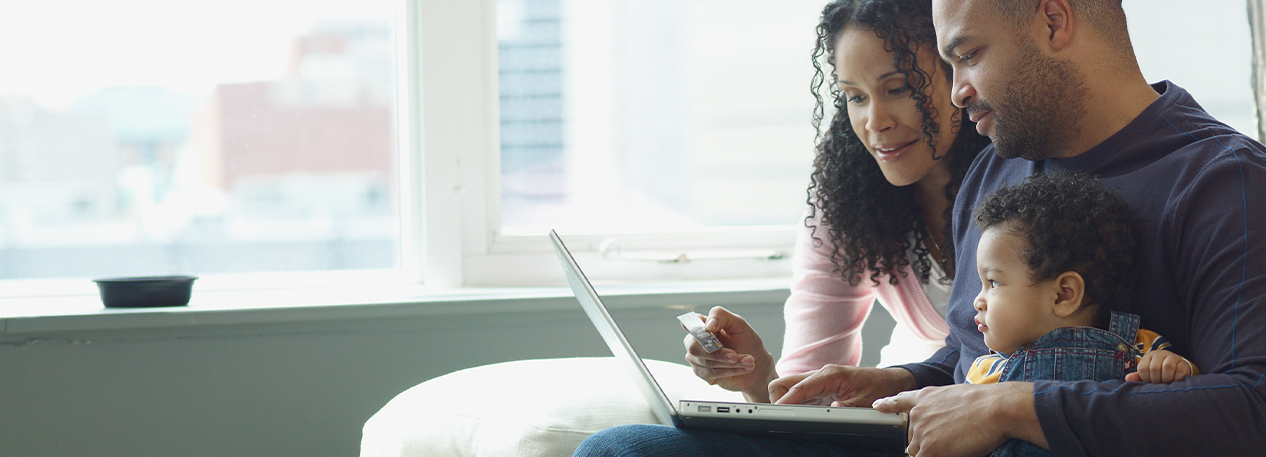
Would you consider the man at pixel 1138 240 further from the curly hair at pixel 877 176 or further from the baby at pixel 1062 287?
the curly hair at pixel 877 176

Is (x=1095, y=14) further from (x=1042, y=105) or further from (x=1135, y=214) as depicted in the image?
(x=1135, y=214)

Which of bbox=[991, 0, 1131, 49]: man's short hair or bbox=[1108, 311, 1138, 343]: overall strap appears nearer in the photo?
bbox=[1108, 311, 1138, 343]: overall strap

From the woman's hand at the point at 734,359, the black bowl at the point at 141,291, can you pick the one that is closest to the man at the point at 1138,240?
the woman's hand at the point at 734,359

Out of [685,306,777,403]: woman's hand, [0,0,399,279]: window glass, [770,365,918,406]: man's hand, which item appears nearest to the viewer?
[770,365,918,406]: man's hand

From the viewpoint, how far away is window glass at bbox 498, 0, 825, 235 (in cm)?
213

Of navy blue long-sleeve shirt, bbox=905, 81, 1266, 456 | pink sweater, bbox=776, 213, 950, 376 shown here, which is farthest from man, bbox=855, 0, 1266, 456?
pink sweater, bbox=776, 213, 950, 376

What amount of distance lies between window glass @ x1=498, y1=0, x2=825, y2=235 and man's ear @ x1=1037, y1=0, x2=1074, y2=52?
117 centimetres

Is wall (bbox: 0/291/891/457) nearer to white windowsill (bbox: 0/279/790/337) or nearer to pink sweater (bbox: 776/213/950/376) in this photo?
white windowsill (bbox: 0/279/790/337)

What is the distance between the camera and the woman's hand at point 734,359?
1.28 metres

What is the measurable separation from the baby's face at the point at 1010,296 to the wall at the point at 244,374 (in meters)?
0.94

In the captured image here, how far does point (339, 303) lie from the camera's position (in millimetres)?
1843

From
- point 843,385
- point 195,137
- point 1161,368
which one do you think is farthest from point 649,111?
point 1161,368

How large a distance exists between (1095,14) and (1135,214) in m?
0.23

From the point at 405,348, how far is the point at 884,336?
100 cm
